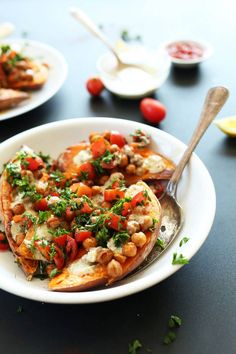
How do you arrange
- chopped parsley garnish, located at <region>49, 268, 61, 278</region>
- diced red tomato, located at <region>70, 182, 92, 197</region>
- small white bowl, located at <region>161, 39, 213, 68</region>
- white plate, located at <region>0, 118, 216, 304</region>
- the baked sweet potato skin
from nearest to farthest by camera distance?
1. white plate, located at <region>0, 118, 216, 304</region>
2. the baked sweet potato skin
3. chopped parsley garnish, located at <region>49, 268, 61, 278</region>
4. diced red tomato, located at <region>70, 182, 92, 197</region>
5. small white bowl, located at <region>161, 39, 213, 68</region>

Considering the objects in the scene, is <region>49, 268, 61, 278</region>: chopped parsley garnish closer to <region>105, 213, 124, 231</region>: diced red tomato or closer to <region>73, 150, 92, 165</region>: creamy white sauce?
<region>105, 213, 124, 231</region>: diced red tomato

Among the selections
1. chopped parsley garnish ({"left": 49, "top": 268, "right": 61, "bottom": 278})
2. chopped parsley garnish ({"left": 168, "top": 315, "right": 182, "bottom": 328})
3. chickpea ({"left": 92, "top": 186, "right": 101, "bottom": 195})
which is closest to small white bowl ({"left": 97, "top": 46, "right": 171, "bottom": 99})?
chickpea ({"left": 92, "top": 186, "right": 101, "bottom": 195})

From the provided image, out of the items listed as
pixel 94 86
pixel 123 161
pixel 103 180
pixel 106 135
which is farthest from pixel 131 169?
pixel 94 86

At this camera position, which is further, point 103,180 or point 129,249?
point 103,180

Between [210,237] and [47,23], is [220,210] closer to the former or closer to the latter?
[210,237]

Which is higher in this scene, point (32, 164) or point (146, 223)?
point (146, 223)

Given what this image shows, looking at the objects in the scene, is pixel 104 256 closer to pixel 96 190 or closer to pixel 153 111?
pixel 96 190
